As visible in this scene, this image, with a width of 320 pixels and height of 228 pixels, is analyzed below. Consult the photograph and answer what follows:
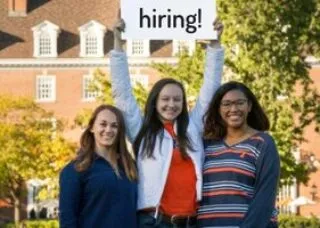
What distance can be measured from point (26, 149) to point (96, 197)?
34523 millimetres

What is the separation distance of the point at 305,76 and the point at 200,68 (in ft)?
9.17

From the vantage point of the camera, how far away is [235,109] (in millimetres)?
6449

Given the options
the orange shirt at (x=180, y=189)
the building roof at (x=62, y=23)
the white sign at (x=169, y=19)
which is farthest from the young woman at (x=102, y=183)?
the building roof at (x=62, y=23)

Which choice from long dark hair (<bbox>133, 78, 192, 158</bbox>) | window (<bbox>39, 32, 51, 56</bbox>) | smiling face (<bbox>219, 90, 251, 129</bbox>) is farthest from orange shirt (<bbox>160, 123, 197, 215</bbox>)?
window (<bbox>39, 32, 51, 56</bbox>)

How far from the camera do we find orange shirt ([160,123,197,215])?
6.46 metres

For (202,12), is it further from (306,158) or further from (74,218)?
(306,158)

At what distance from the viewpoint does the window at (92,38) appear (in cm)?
5503

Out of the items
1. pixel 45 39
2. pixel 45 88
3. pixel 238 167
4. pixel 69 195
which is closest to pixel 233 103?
pixel 238 167

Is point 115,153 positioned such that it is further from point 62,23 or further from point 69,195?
point 62,23

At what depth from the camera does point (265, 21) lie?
26.4 metres

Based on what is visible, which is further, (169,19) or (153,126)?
(169,19)

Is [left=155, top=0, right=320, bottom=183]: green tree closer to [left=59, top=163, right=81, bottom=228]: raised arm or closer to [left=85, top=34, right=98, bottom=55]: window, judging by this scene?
[left=59, top=163, right=81, bottom=228]: raised arm

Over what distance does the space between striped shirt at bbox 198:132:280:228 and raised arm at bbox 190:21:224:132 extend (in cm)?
48

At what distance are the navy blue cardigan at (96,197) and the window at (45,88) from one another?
48101 mm
